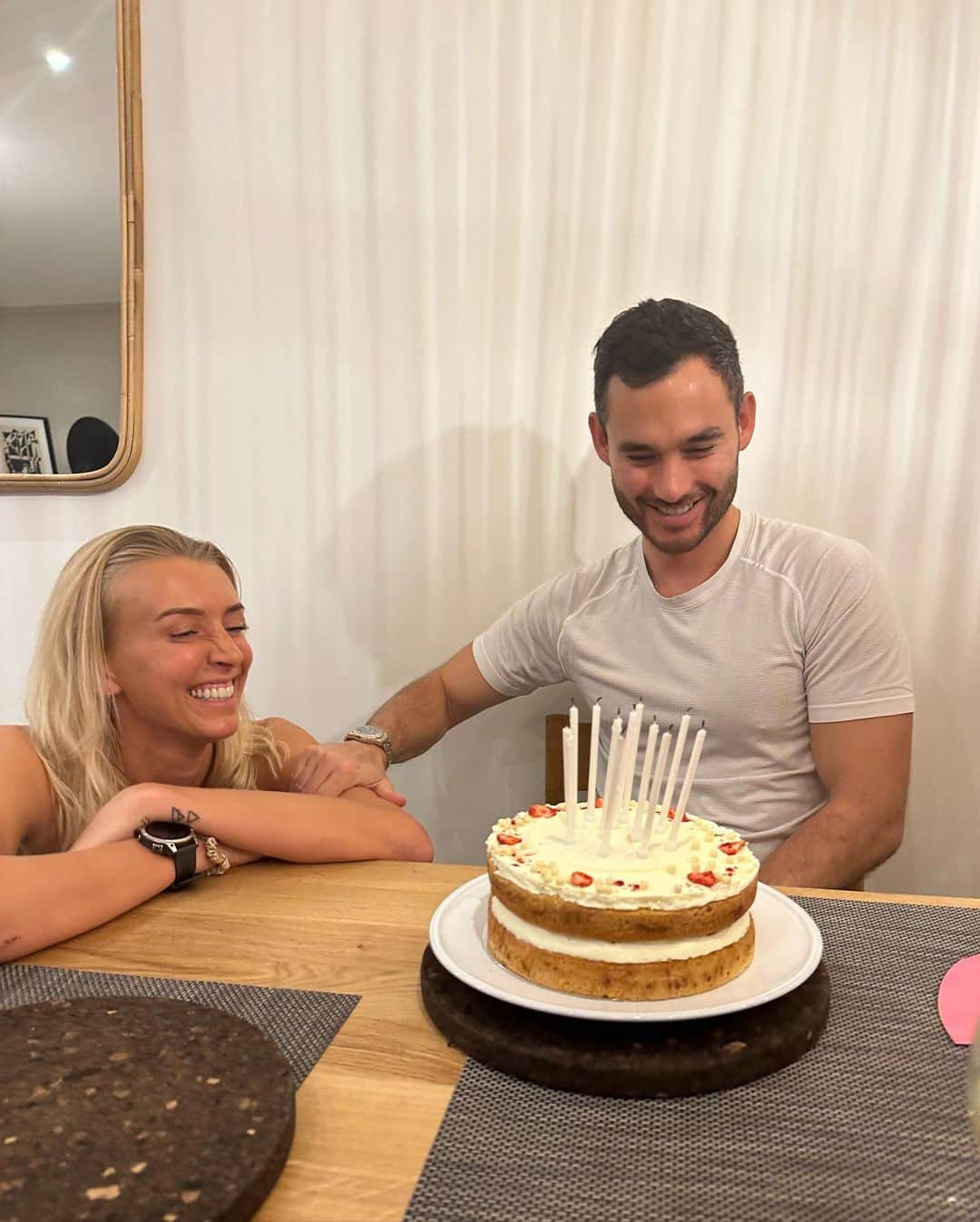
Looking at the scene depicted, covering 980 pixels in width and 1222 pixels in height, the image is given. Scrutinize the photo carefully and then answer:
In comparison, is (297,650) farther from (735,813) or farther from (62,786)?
(735,813)

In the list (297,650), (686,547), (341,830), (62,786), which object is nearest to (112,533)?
(62,786)

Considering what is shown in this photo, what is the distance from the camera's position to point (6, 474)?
258cm

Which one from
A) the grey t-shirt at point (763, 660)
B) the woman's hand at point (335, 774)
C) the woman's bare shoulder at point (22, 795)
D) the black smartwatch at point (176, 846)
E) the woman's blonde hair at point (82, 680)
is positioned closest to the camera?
the black smartwatch at point (176, 846)

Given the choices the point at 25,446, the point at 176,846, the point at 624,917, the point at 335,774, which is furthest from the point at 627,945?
the point at 25,446

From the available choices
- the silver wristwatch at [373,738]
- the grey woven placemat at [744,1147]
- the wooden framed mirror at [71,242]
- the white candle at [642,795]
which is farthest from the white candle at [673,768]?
the wooden framed mirror at [71,242]

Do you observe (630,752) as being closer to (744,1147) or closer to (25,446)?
(744,1147)

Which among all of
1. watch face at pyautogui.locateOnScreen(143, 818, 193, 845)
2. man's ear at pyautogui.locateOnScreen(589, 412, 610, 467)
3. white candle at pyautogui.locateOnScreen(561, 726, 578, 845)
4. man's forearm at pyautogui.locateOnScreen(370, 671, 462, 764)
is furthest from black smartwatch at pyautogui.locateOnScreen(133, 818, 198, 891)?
man's ear at pyautogui.locateOnScreen(589, 412, 610, 467)

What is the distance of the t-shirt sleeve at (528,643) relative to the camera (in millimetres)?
2166

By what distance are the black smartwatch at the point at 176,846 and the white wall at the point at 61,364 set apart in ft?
5.04

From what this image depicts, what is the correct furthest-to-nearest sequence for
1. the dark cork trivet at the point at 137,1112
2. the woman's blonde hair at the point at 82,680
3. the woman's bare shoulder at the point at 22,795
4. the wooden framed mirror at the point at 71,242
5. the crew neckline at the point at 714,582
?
the wooden framed mirror at the point at 71,242 < the crew neckline at the point at 714,582 < the woman's blonde hair at the point at 82,680 < the woman's bare shoulder at the point at 22,795 < the dark cork trivet at the point at 137,1112

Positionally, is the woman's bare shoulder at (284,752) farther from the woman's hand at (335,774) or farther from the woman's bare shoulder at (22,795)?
the woman's bare shoulder at (22,795)

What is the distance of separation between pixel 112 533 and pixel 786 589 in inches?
48.9

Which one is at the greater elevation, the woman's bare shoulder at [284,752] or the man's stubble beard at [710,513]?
the man's stubble beard at [710,513]

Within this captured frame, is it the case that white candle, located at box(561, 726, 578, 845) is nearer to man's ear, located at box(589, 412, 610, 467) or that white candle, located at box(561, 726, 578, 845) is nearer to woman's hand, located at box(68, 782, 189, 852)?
woman's hand, located at box(68, 782, 189, 852)
